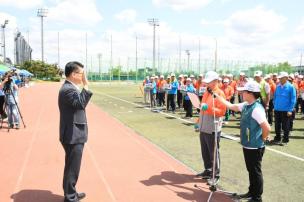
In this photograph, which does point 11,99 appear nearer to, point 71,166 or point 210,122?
point 71,166

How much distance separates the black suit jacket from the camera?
4855 mm

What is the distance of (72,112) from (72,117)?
0.07 m

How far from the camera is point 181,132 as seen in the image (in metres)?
11.9

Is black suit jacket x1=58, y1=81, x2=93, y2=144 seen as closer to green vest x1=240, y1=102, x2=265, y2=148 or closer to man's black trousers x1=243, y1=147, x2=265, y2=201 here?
green vest x1=240, y1=102, x2=265, y2=148

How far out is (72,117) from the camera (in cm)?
496

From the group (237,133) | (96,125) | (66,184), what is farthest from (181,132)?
(66,184)

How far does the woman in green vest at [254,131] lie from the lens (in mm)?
5083

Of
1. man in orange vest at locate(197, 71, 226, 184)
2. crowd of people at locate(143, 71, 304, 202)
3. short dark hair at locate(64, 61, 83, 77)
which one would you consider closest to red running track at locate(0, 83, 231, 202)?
man in orange vest at locate(197, 71, 226, 184)

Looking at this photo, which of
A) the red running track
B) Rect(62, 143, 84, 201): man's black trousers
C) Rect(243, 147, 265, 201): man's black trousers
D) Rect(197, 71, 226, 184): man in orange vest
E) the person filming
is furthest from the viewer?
the person filming

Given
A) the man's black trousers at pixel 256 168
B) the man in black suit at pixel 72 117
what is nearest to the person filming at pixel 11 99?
the man in black suit at pixel 72 117

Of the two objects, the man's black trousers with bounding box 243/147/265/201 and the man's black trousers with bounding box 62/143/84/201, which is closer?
the man's black trousers with bounding box 62/143/84/201

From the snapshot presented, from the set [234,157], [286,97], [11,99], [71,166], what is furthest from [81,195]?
[11,99]

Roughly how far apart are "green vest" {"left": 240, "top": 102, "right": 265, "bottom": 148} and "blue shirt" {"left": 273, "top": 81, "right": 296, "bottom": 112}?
15.4ft

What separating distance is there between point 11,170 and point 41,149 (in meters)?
1.96
